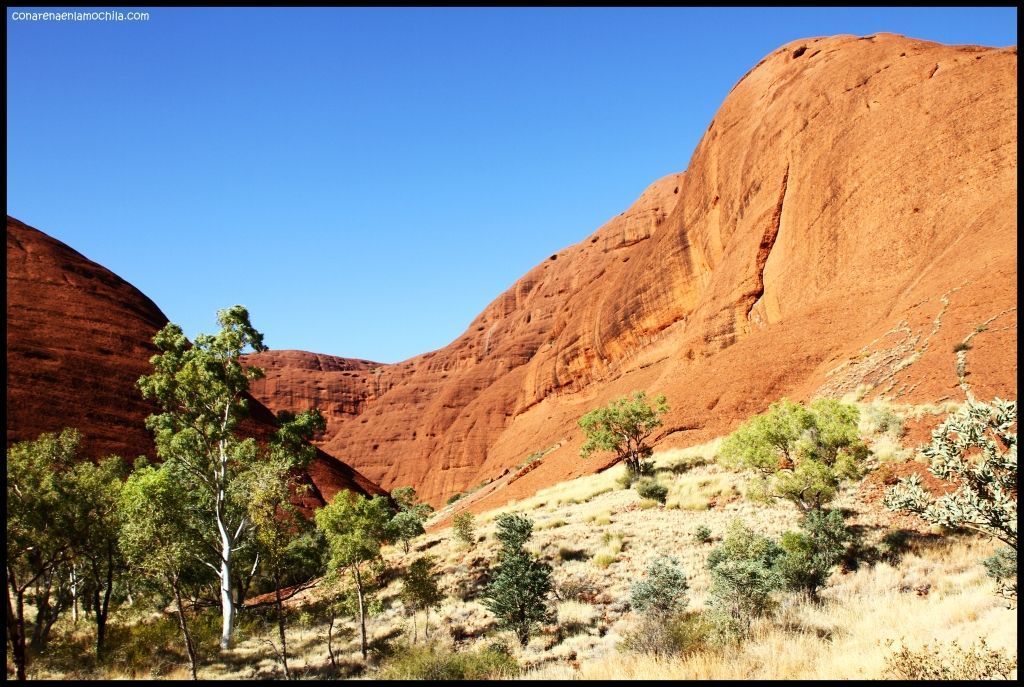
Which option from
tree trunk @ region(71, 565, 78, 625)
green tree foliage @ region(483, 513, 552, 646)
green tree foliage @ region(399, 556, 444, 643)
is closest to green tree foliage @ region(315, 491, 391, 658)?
green tree foliage @ region(399, 556, 444, 643)

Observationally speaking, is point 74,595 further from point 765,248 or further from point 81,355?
→ point 765,248

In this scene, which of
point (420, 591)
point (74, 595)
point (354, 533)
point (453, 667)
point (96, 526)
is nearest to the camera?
point (453, 667)

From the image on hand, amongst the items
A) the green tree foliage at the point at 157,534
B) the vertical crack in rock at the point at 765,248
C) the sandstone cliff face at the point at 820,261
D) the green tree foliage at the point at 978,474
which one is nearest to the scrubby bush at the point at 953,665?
the green tree foliage at the point at 978,474

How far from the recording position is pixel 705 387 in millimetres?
35438

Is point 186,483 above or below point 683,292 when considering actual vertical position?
below

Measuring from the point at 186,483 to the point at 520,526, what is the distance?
11300 millimetres

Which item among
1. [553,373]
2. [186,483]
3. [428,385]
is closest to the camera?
[186,483]

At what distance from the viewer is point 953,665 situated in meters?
6.74

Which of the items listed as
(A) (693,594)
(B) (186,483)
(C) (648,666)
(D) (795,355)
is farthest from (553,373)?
(C) (648,666)

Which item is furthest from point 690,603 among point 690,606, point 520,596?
point 520,596

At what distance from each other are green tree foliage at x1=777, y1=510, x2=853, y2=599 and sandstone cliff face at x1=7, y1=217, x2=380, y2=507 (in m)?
33.1

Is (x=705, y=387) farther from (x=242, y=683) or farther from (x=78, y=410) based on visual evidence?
(x=78, y=410)

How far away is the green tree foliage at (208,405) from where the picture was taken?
19.0 meters

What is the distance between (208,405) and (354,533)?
698cm
